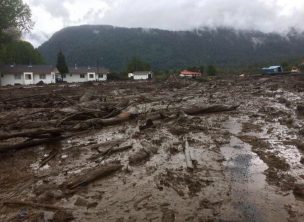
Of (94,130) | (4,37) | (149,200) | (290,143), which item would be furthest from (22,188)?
(4,37)

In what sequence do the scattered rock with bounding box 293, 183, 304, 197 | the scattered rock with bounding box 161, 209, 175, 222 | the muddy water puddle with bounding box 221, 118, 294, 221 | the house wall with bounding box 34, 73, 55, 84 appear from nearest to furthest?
1. the scattered rock with bounding box 161, 209, 175, 222
2. the muddy water puddle with bounding box 221, 118, 294, 221
3. the scattered rock with bounding box 293, 183, 304, 197
4. the house wall with bounding box 34, 73, 55, 84

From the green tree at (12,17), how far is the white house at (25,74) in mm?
13972

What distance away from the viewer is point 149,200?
6.65m

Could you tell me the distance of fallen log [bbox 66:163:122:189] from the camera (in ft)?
24.5

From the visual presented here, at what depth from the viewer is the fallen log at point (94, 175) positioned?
7.45 metres

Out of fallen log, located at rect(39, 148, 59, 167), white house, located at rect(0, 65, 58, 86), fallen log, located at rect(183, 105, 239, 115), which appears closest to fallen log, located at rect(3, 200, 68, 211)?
fallen log, located at rect(39, 148, 59, 167)

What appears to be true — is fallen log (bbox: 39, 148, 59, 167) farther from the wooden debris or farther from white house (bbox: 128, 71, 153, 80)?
white house (bbox: 128, 71, 153, 80)

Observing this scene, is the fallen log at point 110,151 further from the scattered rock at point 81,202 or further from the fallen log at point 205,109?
the fallen log at point 205,109

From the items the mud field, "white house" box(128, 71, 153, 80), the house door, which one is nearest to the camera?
the mud field

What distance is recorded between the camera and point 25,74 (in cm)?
6888

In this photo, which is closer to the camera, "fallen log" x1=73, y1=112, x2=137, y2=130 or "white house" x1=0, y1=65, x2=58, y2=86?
"fallen log" x1=73, y1=112, x2=137, y2=130

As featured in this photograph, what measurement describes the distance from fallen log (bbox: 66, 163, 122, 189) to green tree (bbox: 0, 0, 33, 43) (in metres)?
47.0

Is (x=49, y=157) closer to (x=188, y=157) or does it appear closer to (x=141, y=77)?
(x=188, y=157)

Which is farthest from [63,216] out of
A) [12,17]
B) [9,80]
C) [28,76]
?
[28,76]
